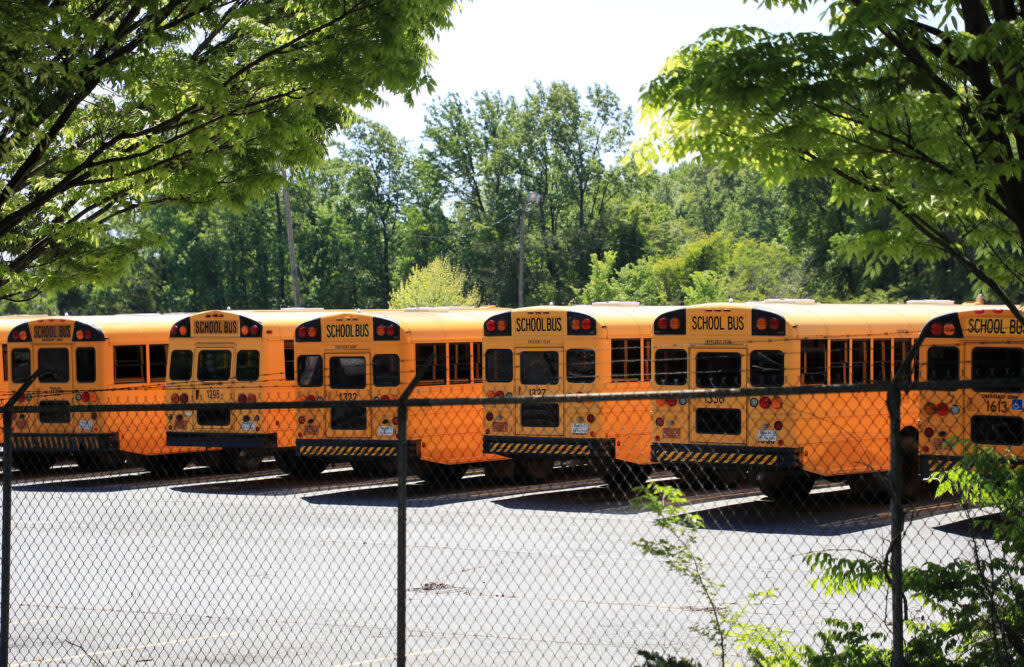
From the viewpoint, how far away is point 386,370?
1880cm

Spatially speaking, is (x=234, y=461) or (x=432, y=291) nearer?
(x=234, y=461)

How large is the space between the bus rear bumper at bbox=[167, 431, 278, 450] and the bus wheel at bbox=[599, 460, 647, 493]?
5.64 m

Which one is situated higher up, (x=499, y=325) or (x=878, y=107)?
(x=878, y=107)

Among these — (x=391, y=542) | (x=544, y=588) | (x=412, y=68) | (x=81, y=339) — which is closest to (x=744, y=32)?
(x=412, y=68)

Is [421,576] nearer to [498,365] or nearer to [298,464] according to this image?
[498,365]

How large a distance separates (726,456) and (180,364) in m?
10.1

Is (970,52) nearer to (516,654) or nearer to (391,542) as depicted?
(516,654)

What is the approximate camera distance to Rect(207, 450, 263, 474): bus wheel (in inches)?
829

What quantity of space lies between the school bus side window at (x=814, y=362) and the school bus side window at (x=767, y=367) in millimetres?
288

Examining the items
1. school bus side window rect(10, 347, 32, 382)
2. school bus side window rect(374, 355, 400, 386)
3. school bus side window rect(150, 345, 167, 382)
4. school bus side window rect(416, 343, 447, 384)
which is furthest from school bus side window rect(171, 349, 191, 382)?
school bus side window rect(416, 343, 447, 384)

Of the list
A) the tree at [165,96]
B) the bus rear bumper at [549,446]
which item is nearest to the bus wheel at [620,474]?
the bus rear bumper at [549,446]

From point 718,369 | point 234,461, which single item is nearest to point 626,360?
point 718,369

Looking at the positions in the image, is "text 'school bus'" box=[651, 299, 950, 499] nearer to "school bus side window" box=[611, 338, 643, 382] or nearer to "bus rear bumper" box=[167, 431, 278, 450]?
"school bus side window" box=[611, 338, 643, 382]

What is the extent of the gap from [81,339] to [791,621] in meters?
15.0
